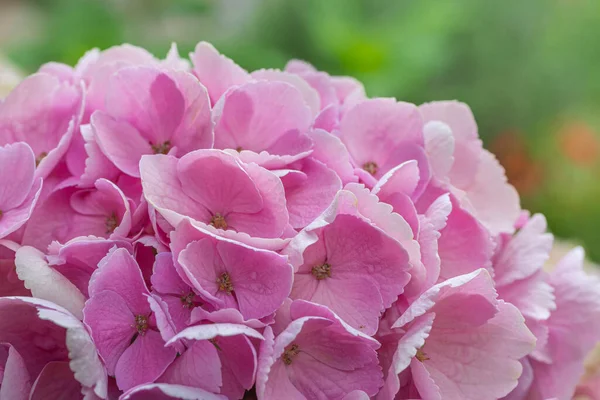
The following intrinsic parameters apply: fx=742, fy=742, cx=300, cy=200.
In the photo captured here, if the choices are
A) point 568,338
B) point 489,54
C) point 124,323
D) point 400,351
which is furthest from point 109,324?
point 489,54

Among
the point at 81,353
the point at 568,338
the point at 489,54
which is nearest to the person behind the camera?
the point at 81,353

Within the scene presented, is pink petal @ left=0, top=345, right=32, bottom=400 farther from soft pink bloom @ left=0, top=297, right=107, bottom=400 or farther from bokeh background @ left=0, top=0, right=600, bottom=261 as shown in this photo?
bokeh background @ left=0, top=0, right=600, bottom=261

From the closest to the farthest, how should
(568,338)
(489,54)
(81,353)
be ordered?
(81,353) → (568,338) → (489,54)

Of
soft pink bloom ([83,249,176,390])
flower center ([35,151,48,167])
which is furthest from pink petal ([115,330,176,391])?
flower center ([35,151,48,167])

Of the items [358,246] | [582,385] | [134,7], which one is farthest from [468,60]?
[358,246]

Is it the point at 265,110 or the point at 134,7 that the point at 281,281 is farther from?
the point at 134,7

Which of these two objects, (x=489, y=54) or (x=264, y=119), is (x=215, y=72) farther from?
(x=489, y=54)
